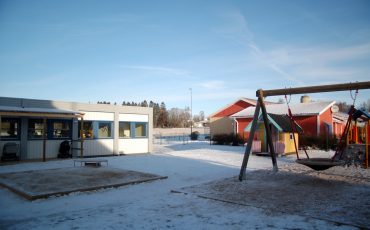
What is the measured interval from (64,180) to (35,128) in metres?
8.29

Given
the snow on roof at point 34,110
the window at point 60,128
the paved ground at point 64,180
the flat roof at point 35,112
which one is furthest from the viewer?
the window at point 60,128

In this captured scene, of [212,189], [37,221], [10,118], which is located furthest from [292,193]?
[10,118]

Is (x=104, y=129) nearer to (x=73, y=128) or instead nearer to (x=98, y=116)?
(x=98, y=116)

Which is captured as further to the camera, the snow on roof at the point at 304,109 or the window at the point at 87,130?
the snow on roof at the point at 304,109

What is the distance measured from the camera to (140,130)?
22.5m

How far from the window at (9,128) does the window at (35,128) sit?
66cm

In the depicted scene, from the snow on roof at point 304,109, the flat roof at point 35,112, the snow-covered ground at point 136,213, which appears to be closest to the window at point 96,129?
the flat roof at point 35,112

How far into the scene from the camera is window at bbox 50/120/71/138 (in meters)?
18.2

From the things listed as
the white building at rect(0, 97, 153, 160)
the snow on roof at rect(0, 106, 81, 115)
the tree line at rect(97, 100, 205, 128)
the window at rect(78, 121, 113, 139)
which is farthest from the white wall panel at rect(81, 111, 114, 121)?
the tree line at rect(97, 100, 205, 128)

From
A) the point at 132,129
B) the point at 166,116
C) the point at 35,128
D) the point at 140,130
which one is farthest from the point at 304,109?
the point at 166,116

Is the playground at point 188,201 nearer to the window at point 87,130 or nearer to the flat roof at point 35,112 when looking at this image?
the flat roof at point 35,112

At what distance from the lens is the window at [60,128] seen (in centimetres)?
1825

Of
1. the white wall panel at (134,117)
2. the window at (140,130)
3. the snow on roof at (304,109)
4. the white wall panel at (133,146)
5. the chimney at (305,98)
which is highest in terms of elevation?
the chimney at (305,98)

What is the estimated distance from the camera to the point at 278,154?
21094 mm
